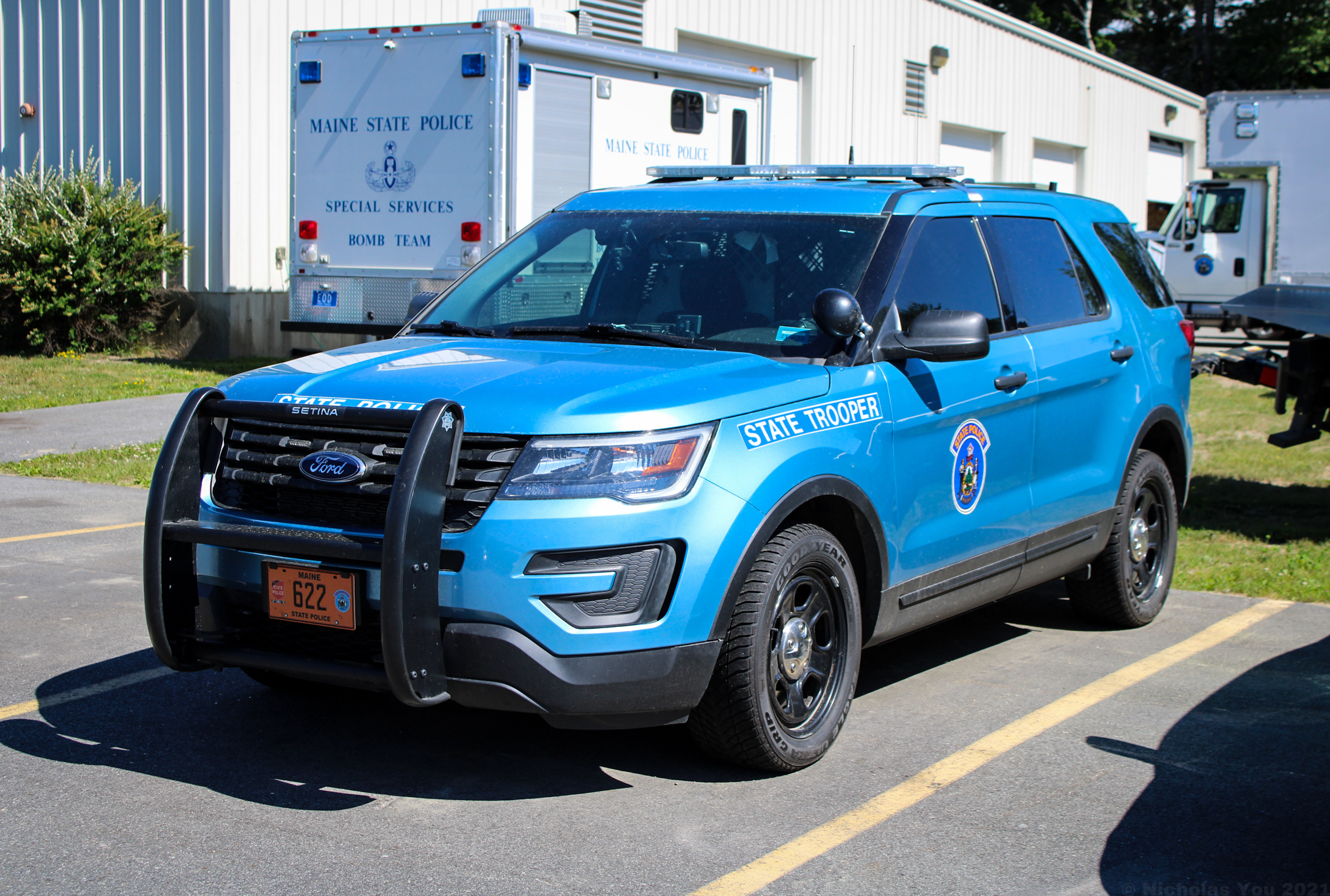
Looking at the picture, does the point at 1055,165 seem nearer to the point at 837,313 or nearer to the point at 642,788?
the point at 837,313

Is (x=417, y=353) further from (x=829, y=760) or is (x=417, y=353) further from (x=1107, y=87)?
(x=1107, y=87)

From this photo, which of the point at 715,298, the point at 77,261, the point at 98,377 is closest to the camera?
the point at 715,298

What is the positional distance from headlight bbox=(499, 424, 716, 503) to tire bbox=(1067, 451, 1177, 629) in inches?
118

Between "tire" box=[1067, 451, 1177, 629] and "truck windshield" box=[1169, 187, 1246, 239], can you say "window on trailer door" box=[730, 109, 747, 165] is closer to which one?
"tire" box=[1067, 451, 1177, 629]

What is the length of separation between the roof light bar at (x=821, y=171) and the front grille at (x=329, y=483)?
229cm

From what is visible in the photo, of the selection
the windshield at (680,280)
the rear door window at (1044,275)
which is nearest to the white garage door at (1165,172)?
the rear door window at (1044,275)

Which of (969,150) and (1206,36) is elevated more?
(1206,36)

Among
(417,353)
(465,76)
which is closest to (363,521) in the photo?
(417,353)

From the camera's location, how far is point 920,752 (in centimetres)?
477

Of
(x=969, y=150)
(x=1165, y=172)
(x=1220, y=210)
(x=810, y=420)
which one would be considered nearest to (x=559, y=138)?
(x=810, y=420)

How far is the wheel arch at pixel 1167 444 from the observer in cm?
641

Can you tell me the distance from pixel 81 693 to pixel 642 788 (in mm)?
2277

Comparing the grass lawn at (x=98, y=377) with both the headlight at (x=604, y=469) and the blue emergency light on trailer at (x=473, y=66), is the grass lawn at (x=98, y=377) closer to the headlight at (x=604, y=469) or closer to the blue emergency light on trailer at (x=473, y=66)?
the blue emergency light on trailer at (x=473, y=66)

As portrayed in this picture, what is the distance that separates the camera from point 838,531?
4.79m
